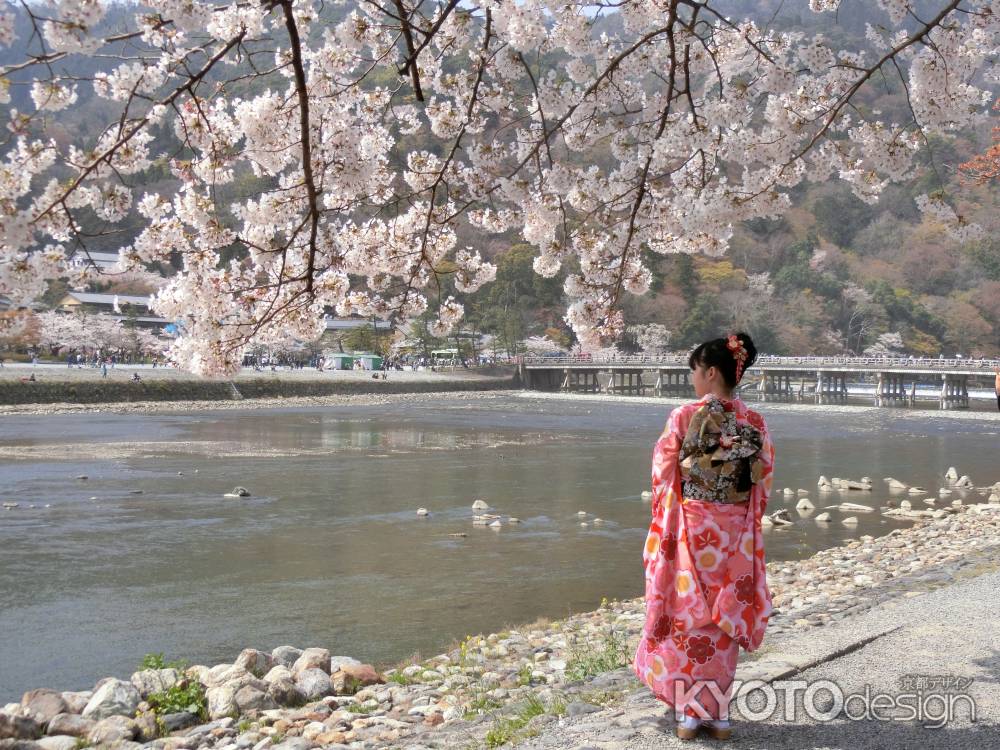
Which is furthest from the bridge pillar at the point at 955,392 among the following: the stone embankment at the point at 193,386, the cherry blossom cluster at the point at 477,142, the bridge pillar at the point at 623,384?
the cherry blossom cluster at the point at 477,142

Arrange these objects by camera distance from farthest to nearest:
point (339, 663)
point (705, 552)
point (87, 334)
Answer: point (87, 334)
point (339, 663)
point (705, 552)

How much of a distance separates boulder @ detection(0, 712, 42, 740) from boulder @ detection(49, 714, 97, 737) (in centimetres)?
8

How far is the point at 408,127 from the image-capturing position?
6055 millimetres

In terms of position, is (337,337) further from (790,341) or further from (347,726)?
(347,726)

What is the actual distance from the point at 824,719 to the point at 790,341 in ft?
195

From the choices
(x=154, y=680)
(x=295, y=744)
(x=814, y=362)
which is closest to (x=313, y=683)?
(x=154, y=680)

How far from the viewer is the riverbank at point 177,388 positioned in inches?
1244

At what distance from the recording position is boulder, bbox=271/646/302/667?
5.60m

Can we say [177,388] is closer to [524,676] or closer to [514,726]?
[524,676]

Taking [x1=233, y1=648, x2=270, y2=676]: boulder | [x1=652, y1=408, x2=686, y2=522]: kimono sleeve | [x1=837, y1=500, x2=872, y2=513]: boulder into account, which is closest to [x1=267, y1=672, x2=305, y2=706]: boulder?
[x1=233, y1=648, x2=270, y2=676]: boulder

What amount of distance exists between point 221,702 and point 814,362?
44.2m

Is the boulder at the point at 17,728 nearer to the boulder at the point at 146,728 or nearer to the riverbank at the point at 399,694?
the riverbank at the point at 399,694

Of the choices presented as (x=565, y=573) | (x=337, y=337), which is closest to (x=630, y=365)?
(x=337, y=337)

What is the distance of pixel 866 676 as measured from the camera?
361 cm
